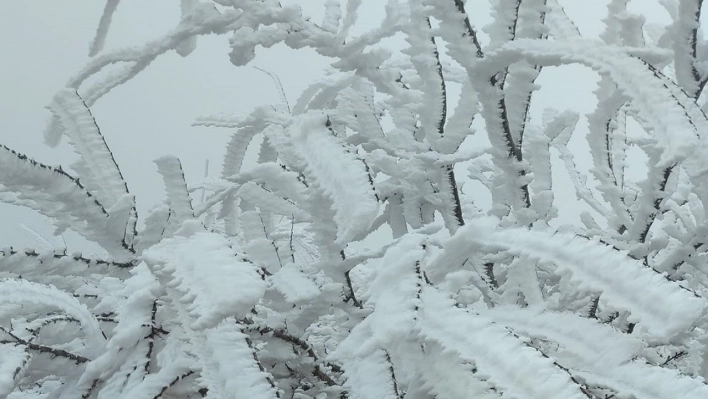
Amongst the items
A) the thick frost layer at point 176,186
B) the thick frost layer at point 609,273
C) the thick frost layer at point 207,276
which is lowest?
the thick frost layer at point 609,273

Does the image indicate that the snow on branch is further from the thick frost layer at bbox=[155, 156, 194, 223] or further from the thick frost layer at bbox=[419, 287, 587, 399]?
the thick frost layer at bbox=[419, 287, 587, 399]

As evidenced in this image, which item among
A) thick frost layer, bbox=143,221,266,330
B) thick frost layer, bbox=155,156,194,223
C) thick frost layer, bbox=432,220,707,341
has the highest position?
thick frost layer, bbox=155,156,194,223

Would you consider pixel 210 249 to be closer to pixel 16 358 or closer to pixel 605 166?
pixel 16 358

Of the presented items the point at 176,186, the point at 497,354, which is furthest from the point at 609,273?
the point at 176,186

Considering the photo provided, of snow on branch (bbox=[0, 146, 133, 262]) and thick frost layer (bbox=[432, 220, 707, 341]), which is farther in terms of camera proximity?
snow on branch (bbox=[0, 146, 133, 262])

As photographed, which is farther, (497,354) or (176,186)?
(176,186)

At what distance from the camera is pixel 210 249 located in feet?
0.77

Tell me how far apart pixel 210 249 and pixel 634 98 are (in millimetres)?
202

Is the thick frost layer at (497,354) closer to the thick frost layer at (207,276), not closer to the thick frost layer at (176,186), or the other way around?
the thick frost layer at (207,276)

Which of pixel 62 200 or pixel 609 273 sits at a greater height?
pixel 62 200

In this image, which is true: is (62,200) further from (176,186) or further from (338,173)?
(338,173)

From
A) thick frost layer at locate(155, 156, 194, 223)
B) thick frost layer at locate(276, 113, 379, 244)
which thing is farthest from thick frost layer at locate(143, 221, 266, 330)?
thick frost layer at locate(155, 156, 194, 223)

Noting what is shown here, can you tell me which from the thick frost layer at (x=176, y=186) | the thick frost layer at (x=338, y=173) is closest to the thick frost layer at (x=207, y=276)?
the thick frost layer at (x=338, y=173)

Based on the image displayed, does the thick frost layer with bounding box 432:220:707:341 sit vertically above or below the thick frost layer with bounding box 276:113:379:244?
below
